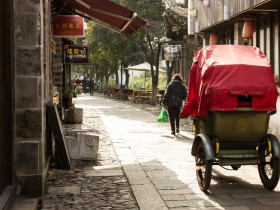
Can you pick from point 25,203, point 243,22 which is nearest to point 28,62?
point 25,203

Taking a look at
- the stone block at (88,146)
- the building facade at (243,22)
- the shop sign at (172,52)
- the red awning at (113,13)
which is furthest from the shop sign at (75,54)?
the stone block at (88,146)

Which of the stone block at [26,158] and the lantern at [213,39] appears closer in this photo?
the stone block at [26,158]

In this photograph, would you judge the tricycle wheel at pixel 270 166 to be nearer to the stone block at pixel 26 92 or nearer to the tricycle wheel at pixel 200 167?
the tricycle wheel at pixel 200 167

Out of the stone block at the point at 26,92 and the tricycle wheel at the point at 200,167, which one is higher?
the stone block at the point at 26,92

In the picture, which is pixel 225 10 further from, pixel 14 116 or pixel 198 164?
pixel 14 116

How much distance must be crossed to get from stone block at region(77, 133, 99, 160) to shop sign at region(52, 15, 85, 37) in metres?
5.48

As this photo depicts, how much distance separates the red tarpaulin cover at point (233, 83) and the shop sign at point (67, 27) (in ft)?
23.7

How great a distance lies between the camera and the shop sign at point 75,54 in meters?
16.4

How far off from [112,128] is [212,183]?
7.90 meters

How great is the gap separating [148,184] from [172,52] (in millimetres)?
16563

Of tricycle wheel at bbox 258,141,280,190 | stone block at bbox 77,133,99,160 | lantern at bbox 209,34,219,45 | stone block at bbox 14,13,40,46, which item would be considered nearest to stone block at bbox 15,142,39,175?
stone block at bbox 14,13,40,46

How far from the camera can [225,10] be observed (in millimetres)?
12797

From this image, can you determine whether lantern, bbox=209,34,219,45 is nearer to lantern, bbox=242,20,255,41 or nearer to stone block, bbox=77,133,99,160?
lantern, bbox=242,20,255,41

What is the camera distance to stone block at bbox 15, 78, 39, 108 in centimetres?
615
